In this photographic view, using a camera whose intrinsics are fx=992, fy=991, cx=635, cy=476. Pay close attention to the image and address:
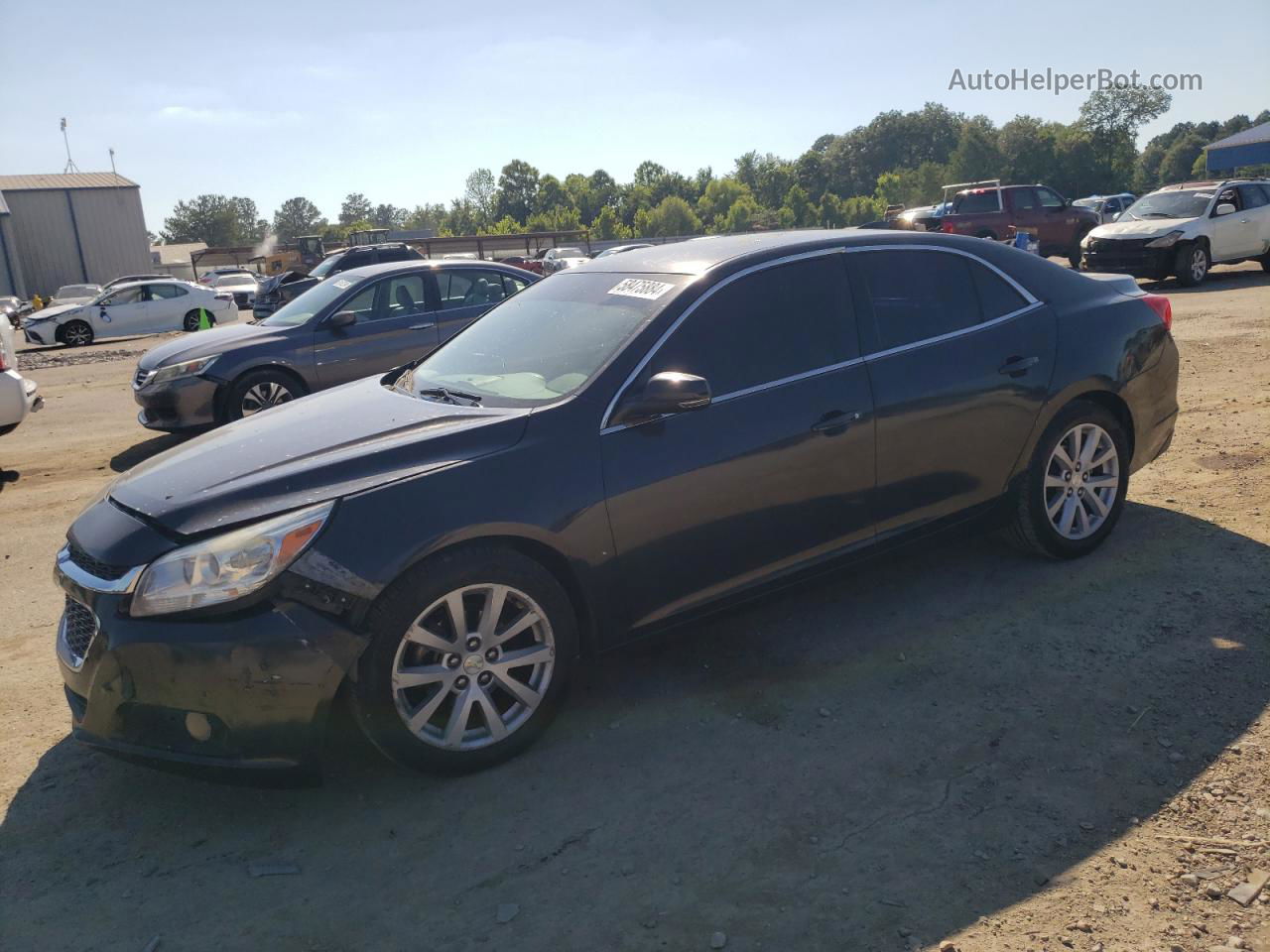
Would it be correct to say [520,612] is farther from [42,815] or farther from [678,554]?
[42,815]

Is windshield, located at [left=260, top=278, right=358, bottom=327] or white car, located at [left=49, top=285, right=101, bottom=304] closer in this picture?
windshield, located at [left=260, top=278, right=358, bottom=327]

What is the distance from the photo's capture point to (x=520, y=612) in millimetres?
3482

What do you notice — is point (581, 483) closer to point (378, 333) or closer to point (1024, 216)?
point (378, 333)

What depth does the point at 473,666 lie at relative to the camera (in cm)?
337

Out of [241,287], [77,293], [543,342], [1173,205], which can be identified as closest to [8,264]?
[77,293]

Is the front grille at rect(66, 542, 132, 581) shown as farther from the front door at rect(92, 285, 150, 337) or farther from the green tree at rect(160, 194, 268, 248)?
the green tree at rect(160, 194, 268, 248)

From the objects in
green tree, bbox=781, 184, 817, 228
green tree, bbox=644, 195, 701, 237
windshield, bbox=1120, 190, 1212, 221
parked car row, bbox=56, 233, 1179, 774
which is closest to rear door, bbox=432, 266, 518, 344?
parked car row, bbox=56, 233, 1179, 774

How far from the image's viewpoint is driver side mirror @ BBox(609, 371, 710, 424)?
142 inches

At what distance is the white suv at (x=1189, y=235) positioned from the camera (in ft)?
56.6

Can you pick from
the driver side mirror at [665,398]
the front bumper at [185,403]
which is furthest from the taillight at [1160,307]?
the front bumper at [185,403]

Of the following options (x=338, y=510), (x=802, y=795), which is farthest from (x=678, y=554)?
(x=338, y=510)

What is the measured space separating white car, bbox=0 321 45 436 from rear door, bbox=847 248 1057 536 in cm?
723

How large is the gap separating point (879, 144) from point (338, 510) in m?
131

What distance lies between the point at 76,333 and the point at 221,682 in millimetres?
24663
